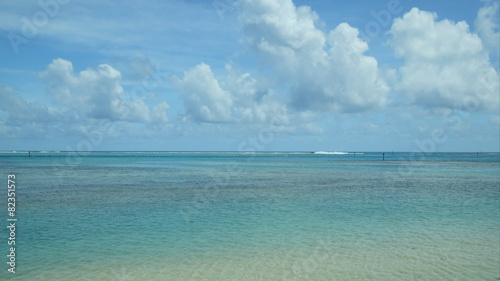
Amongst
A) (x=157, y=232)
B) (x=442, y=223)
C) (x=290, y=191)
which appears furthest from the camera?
(x=290, y=191)

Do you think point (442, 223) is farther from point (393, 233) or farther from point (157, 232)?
point (157, 232)

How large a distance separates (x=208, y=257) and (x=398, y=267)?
6899mm

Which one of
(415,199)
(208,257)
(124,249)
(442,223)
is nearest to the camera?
(208,257)

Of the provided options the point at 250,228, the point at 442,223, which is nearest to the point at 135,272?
the point at 250,228

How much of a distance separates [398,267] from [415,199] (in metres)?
19.7

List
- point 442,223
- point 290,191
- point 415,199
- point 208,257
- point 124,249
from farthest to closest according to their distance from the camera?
point 290,191, point 415,199, point 442,223, point 124,249, point 208,257

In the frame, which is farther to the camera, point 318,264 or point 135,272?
point 318,264

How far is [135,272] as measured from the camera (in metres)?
13.0

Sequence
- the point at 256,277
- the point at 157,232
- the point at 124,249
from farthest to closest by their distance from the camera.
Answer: the point at 157,232 < the point at 124,249 < the point at 256,277

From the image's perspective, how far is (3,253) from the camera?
14.8 metres

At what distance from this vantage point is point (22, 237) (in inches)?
688

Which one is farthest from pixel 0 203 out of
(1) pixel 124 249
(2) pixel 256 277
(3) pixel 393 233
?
(3) pixel 393 233

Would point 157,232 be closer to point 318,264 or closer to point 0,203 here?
point 318,264

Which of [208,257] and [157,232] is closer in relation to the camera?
[208,257]
